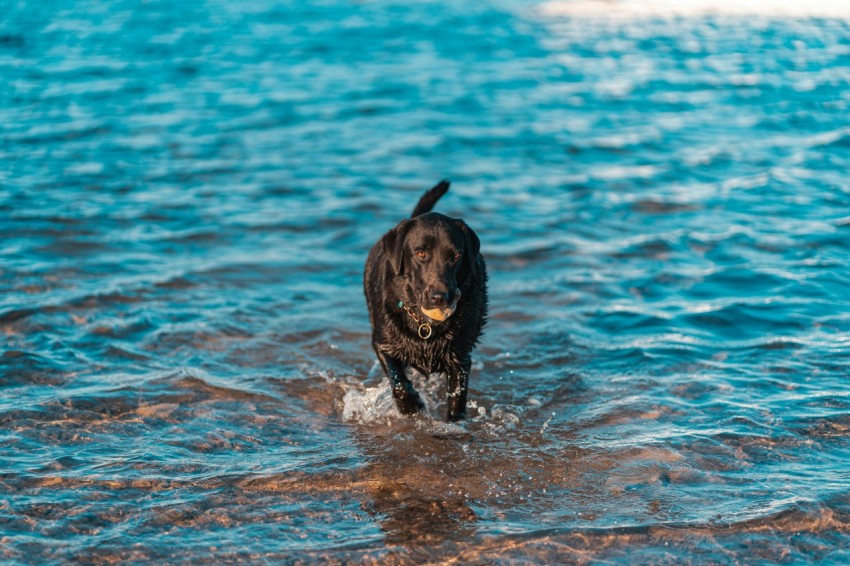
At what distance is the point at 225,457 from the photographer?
5.94 m

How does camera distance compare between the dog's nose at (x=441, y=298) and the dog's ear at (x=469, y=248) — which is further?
the dog's ear at (x=469, y=248)

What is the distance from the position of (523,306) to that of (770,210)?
12.5 ft

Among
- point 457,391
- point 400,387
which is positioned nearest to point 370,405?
point 400,387

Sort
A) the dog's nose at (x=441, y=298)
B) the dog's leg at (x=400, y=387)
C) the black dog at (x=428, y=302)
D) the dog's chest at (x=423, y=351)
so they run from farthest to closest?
1. the dog's leg at (x=400, y=387)
2. the dog's chest at (x=423, y=351)
3. the black dog at (x=428, y=302)
4. the dog's nose at (x=441, y=298)

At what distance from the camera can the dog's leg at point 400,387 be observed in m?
6.42

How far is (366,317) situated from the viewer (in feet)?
27.9

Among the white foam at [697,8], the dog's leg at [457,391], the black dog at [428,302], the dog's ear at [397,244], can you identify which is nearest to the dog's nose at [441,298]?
the black dog at [428,302]

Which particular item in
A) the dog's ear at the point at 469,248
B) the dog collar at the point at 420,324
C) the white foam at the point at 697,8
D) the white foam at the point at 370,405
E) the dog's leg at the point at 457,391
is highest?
the dog's ear at the point at 469,248

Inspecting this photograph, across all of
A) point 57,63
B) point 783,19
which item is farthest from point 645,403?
point 783,19

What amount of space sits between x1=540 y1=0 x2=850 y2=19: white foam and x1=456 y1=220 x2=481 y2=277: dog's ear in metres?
18.6

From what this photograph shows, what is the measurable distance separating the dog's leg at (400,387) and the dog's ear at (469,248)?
2.64ft

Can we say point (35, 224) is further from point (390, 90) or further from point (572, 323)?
point (390, 90)

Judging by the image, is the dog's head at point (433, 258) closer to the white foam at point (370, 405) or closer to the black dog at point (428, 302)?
the black dog at point (428, 302)

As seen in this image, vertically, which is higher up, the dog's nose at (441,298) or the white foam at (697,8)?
the dog's nose at (441,298)
